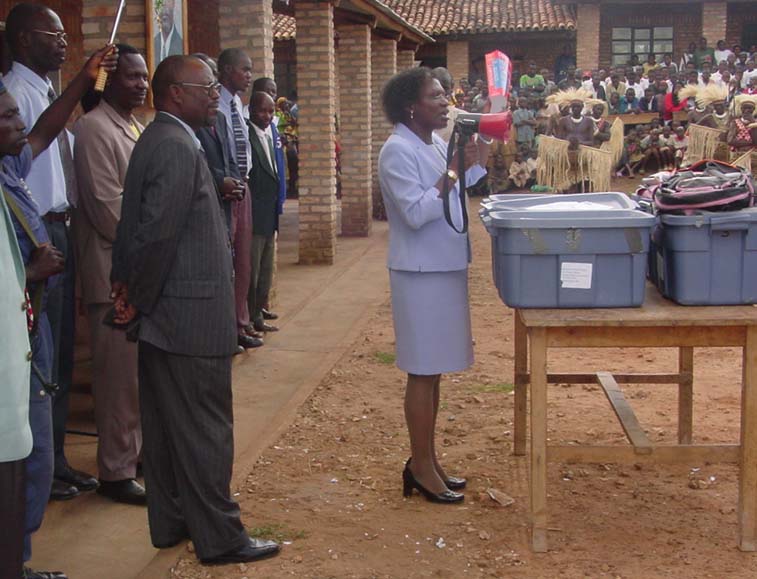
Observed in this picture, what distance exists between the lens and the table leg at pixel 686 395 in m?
5.23

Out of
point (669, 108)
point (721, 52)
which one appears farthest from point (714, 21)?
point (669, 108)

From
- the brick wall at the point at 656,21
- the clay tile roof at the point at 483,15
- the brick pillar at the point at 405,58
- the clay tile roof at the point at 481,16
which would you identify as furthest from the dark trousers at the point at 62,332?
A: the brick wall at the point at 656,21

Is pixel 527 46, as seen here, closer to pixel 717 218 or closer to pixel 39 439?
pixel 717 218

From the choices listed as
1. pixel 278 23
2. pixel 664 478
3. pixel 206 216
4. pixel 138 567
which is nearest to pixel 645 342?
pixel 664 478

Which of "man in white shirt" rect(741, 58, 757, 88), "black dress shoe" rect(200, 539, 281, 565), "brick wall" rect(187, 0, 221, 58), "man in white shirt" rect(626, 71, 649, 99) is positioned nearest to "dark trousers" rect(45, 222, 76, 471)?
"black dress shoe" rect(200, 539, 281, 565)

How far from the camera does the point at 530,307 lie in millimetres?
4066

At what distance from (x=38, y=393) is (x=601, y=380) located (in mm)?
2948

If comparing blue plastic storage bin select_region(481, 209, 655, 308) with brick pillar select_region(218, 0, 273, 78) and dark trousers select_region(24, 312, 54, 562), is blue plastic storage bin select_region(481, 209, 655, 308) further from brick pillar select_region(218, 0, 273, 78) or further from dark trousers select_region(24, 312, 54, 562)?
brick pillar select_region(218, 0, 273, 78)

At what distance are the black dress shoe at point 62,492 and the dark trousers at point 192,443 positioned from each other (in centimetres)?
75

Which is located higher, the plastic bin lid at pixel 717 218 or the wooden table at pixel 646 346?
the plastic bin lid at pixel 717 218

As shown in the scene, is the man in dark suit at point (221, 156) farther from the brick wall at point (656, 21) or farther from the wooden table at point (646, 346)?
the brick wall at point (656, 21)

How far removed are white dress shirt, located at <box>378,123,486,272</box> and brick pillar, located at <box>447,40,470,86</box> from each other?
Result: 1000 inches

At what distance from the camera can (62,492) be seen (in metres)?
4.60

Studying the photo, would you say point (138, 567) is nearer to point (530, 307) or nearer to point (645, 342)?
point (530, 307)
